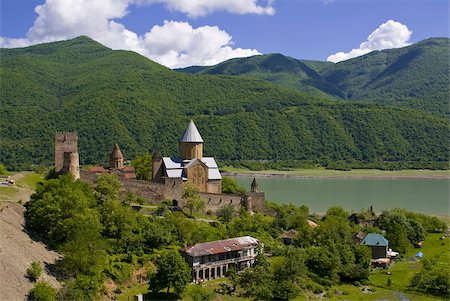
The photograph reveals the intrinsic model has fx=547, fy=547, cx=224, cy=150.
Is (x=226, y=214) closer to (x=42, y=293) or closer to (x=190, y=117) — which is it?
(x=42, y=293)

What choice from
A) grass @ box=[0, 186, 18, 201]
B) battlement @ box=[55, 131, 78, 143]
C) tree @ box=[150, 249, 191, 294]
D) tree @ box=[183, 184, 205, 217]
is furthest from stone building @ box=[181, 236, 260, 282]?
battlement @ box=[55, 131, 78, 143]

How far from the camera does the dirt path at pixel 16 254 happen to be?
20094mm

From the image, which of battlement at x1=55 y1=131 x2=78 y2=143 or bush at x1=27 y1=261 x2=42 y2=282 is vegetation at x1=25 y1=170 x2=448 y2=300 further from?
battlement at x1=55 y1=131 x2=78 y2=143

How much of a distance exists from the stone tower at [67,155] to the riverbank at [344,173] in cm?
5685

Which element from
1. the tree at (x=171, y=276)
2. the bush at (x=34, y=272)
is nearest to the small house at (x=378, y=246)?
the tree at (x=171, y=276)

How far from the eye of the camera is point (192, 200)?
32.3 metres

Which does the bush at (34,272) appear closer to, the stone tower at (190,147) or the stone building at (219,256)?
the stone building at (219,256)

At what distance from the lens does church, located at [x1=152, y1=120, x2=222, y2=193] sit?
3662 cm

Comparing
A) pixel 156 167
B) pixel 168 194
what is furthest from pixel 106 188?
pixel 156 167

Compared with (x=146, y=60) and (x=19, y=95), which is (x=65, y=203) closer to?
(x=19, y=95)

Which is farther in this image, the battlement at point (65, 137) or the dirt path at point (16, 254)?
the battlement at point (65, 137)

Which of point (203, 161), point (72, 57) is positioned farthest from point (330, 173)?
point (72, 57)

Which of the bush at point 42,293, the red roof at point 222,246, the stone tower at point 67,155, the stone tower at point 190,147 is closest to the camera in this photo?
the bush at point 42,293

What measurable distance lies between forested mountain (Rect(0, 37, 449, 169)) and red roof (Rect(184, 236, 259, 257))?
66.2 m
